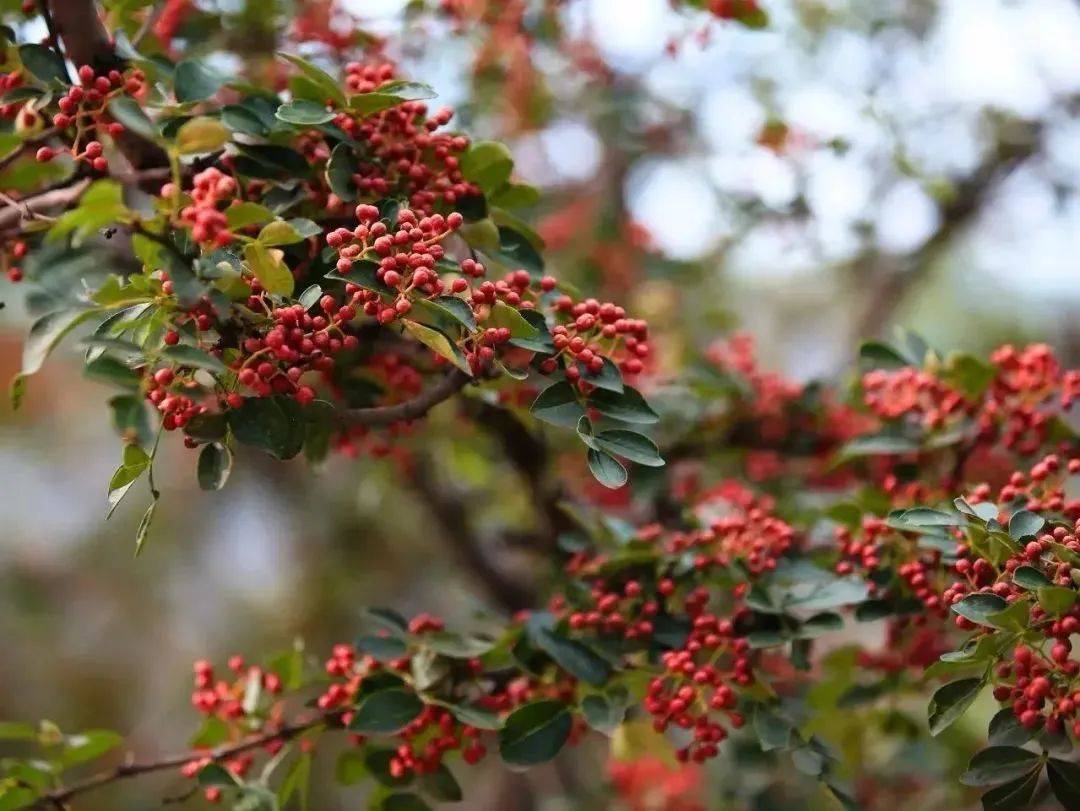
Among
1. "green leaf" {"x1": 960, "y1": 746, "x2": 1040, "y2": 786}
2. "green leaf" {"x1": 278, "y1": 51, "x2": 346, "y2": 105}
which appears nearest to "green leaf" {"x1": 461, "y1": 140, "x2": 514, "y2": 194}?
"green leaf" {"x1": 278, "y1": 51, "x2": 346, "y2": 105}

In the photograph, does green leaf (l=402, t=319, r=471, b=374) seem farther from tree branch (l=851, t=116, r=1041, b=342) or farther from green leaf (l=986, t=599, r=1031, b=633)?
tree branch (l=851, t=116, r=1041, b=342)

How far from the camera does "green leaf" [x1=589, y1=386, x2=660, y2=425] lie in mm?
795

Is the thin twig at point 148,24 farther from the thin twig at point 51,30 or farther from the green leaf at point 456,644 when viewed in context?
the green leaf at point 456,644

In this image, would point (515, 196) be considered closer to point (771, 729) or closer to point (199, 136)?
point (199, 136)

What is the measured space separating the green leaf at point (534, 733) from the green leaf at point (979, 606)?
1.08 ft

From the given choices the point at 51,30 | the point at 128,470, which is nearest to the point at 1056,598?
the point at 128,470

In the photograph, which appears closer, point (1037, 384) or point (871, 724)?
point (1037, 384)

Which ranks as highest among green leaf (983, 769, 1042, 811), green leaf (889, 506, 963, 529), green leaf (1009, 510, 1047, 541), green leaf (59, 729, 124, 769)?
green leaf (1009, 510, 1047, 541)

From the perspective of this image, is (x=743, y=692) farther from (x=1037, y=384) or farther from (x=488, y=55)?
(x=488, y=55)

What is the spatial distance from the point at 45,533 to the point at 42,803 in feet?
6.85

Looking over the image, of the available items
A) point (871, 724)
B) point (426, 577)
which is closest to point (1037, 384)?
point (871, 724)

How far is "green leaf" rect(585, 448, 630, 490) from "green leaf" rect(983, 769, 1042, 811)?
1.12ft

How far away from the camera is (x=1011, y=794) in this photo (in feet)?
2.52

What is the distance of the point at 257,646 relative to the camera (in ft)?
8.81
